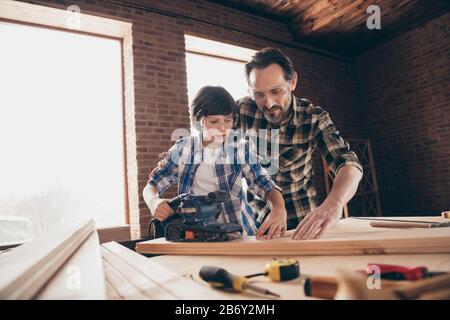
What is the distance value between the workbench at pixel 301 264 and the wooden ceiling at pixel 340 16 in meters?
4.64

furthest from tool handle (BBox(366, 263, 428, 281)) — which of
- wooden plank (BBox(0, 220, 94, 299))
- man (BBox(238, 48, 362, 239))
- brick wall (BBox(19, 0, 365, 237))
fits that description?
brick wall (BBox(19, 0, 365, 237))

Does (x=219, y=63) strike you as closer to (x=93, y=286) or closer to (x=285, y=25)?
(x=285, y=25)

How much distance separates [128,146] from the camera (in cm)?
391

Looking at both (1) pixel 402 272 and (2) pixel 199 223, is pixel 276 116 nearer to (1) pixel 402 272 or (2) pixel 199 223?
(2) pixel 199 223

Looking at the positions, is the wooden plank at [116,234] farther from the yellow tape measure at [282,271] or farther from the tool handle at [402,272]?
the tool handle at [402,272]

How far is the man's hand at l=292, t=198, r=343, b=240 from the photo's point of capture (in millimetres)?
1076

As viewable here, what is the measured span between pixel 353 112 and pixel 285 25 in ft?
7.84

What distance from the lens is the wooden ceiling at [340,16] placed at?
4.78 metres

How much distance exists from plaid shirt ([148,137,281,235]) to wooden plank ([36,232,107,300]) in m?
1.01

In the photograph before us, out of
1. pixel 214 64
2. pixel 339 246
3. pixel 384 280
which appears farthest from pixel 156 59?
pixel 384 280

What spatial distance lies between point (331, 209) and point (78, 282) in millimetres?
1009

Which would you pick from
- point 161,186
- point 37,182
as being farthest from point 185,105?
point 161,186

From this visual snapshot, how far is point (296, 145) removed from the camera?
196 cm

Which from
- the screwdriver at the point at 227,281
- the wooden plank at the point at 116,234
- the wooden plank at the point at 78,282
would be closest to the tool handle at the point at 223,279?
the screwdriver at the point at 227,281
